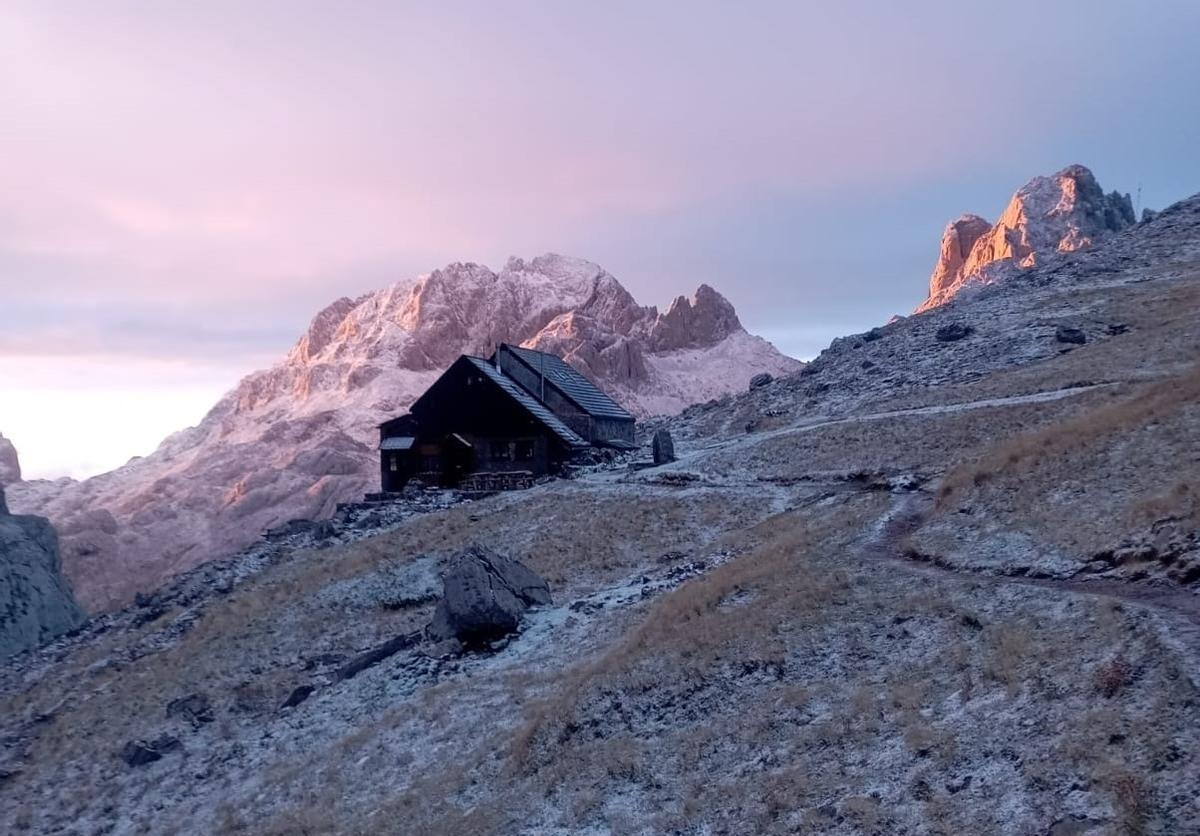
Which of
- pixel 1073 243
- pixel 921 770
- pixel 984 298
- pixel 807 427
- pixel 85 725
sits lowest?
pixel 85 725

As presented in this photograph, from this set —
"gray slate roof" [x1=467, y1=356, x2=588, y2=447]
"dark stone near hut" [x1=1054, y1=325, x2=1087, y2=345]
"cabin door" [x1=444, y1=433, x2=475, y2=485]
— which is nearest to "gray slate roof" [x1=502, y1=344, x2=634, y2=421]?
"gray slate roof" [x1=467, y1=356, x2=588, y2=447]

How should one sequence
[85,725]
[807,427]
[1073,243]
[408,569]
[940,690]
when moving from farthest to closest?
1. [1073,243]
2. [807,427]
3. [408,569]
4. [85,725]
5. [940,690]

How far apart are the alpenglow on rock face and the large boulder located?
342 ft

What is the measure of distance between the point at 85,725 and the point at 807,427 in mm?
37155

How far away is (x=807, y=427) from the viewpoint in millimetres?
49469

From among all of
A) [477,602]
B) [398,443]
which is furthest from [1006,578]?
[398,443]

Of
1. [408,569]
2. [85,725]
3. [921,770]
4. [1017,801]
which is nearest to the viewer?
[1017,801]

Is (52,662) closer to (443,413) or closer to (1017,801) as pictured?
(443,413)

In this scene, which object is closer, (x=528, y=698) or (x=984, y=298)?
(x=528, y=698)

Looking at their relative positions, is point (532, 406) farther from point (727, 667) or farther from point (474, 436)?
point (727, 667)

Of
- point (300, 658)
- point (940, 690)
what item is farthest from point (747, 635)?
point (300, 658)

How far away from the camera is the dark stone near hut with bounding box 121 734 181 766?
22719 mm

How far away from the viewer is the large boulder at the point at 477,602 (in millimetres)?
23609

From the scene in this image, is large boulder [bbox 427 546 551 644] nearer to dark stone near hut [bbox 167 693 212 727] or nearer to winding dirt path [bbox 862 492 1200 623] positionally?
dark stone near hut [bbox 167 693 212 727]
